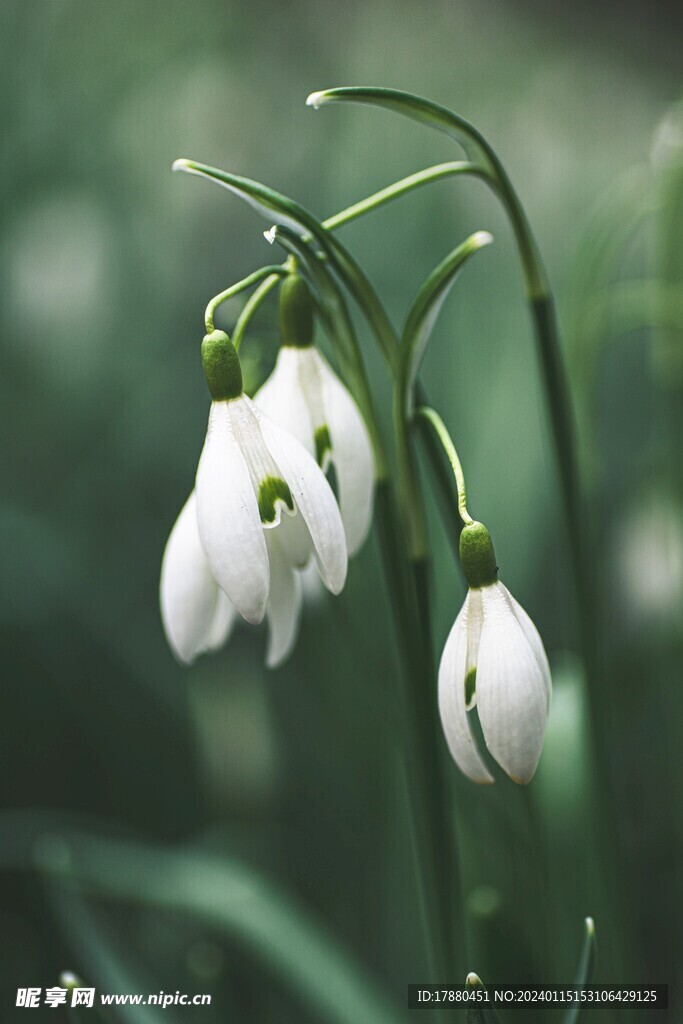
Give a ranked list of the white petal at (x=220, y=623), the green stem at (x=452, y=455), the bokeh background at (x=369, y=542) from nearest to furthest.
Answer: the green stem at (x=452, y=455)
the white petal at (x=220, y=623)
the bokeh background at (x=369, y=542)

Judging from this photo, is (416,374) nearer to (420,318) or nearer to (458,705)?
(420,318)

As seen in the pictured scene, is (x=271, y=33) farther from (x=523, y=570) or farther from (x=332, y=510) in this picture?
(x=332, y=510)

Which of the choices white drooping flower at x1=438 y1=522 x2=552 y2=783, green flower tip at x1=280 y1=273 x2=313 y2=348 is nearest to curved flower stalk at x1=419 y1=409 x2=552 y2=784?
white drooping flower at x1=438 y1=522 x2=552 y2=783

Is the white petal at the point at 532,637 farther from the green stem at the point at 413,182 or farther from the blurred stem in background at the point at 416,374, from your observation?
the green stem at the point at 413,182

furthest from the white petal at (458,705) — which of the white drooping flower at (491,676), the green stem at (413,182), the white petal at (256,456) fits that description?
the green stem at (413,182)

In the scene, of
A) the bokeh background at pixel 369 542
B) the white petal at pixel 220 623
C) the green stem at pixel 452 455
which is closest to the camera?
the green stem at pixel 452 455

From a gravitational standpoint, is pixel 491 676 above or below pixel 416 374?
below

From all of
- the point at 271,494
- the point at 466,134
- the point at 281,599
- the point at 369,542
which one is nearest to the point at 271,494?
the point at 271,494
